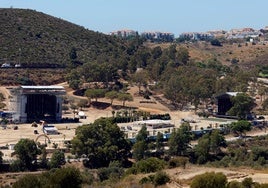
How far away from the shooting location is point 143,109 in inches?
2977

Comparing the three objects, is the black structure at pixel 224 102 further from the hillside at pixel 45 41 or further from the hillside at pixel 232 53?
the hillside at pixel 232 53

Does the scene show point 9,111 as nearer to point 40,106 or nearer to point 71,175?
point 40,106

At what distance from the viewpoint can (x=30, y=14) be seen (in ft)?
355

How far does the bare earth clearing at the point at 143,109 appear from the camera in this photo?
3491cm

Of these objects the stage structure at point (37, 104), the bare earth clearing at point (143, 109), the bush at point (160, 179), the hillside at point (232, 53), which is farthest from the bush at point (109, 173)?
the hillside at point (232, 53)

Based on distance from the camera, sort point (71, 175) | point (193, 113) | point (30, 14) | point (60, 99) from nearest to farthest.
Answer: point (71, 175), point (60, 99), point (193, 113), point (30, 14)

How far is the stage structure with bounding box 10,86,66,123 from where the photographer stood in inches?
2574

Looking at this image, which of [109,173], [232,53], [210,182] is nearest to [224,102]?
[109,173]

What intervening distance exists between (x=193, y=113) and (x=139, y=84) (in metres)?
10.5

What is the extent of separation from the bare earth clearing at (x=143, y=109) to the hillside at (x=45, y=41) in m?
12.6

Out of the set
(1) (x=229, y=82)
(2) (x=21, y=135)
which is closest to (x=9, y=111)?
(2) (x=21, y=135)

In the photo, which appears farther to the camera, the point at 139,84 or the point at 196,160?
the point at 139,84

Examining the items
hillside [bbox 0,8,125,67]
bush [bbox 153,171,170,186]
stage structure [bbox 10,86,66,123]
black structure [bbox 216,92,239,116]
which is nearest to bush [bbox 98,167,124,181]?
bush [bbox 153,171,170,186]

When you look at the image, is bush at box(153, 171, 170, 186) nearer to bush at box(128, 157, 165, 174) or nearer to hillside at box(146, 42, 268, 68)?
bush at box(128, 157, 165, 174)
